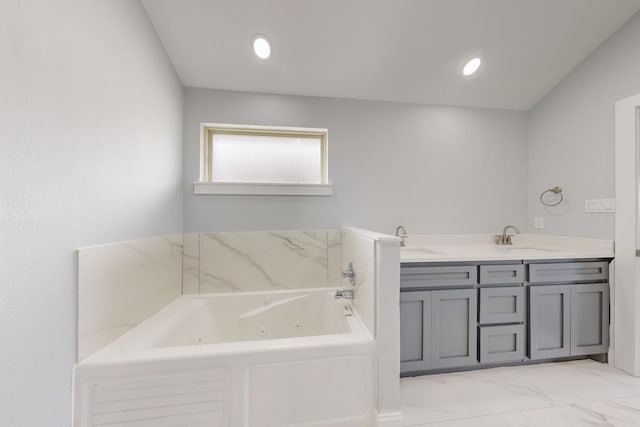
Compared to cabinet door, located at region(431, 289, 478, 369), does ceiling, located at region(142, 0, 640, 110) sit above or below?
above

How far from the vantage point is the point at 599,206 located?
205cm

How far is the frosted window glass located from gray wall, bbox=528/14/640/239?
2.10 meters

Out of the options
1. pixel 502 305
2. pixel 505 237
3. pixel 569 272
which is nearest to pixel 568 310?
pixel 569 272

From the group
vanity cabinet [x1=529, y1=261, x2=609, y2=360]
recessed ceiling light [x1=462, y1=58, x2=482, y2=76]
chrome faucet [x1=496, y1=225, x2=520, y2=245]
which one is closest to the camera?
vanity cabinet [x1=529, y1=261, x2=609, y2=360]

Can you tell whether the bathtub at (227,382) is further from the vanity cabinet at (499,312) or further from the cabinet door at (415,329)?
the vanity cabinet at (499,312)

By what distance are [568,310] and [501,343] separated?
22.7 inches

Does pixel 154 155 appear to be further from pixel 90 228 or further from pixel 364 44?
pixel 364 44

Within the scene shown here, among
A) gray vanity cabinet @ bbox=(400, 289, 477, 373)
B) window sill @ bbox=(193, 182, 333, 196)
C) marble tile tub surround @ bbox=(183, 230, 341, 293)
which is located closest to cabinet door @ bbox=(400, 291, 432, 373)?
gray vanity cabinet @ bbox=(400, 289, 477, 373)

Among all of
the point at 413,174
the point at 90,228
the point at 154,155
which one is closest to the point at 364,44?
the point at 413,174

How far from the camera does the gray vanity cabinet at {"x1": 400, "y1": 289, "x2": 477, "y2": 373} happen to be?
1.79 meters

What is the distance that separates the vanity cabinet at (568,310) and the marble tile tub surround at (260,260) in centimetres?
148

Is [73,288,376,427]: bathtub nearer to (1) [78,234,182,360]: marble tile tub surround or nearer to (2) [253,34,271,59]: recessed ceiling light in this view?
(1) [78,234,182,360]: marble tile tub surround

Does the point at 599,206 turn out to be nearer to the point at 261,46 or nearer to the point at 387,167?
the point at 387,167

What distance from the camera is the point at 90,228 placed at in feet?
3.77
